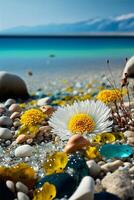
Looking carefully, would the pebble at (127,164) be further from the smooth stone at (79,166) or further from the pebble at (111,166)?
the smooth stone at (79,166)

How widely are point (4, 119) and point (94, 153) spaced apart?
4.09 feet

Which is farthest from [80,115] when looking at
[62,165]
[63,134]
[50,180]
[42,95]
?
[42,95]

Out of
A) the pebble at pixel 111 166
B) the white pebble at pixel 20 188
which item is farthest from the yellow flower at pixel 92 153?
the white pebble at pixel 20 188

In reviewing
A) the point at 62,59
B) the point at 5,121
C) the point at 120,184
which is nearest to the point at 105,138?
the point at 120,184

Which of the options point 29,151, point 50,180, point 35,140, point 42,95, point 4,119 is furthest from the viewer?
point 42,95

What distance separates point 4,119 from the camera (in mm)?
3676

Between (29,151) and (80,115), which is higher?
(80,115)

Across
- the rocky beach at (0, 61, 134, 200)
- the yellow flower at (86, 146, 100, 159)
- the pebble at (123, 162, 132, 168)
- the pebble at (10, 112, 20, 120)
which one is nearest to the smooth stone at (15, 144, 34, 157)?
the rocky beach at (0, 61, 134, 200)

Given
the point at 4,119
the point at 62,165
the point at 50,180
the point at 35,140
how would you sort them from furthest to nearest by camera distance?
the point at 4,119 < the point at 35,140 < the point at 62,165 < the point at 50,180

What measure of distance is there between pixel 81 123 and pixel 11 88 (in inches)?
167

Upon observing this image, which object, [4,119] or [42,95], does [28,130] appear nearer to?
[4,119]

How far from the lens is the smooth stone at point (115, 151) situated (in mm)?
2629

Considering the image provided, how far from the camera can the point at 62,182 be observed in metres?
2.17

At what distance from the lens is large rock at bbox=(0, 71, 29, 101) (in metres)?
6.92
